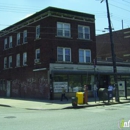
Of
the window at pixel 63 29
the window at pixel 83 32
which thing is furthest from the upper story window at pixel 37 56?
the window at pixel 83 32

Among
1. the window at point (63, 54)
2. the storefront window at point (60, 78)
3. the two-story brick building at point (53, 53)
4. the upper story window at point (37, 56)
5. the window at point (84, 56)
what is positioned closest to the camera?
the storefront window at point (60, 78)

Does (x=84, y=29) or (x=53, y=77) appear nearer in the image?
(x=53, y=77)

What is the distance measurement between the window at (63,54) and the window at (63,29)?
1777 mm

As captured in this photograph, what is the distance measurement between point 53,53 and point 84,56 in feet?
15.5

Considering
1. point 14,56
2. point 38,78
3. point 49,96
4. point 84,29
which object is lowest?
point 49,96

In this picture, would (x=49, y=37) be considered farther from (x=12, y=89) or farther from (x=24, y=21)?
(x=12, y=89)

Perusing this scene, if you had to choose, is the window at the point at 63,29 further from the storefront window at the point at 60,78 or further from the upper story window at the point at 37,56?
the storefront window at the point at 60,78

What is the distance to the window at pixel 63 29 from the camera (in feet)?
95.2

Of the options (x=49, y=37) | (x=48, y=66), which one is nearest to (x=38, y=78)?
(x=48, y=66)

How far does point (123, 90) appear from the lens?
25.2 m

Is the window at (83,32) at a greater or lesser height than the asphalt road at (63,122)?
greater

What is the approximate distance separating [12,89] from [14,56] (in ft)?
15.9

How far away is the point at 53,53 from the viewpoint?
27.8 meters

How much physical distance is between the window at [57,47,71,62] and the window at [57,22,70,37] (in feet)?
5.83
